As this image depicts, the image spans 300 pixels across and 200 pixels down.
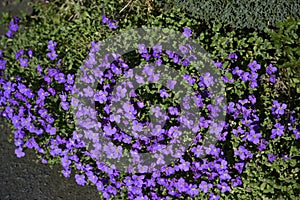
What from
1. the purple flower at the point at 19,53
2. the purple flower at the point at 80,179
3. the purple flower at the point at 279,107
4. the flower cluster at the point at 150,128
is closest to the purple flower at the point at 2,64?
the purple flower at the point at 19,53

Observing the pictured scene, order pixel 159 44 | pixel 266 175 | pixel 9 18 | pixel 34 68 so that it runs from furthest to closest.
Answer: pixel 9 18
pixel 34 68
pixel 159 44
pixel 266 175

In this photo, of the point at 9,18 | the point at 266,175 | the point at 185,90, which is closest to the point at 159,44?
the point at 185,90

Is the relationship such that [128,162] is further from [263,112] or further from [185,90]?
[263,112]

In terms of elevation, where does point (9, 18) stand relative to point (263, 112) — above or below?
above

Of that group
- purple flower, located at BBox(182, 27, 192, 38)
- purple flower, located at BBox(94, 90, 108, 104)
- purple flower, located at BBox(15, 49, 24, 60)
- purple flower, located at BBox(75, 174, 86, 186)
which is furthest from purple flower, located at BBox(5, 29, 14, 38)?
purple flower, located at BBox(182, 27, 192, 38)

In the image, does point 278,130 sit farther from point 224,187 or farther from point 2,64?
point 2,64

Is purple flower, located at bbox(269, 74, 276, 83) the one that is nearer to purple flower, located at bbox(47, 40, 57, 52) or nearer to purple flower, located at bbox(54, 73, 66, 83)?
purple flower, located at bbox(54, 73, 66, 83)

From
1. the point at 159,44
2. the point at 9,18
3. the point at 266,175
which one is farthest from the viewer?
the point at 9,18

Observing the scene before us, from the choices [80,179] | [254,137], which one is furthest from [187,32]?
[80,179]

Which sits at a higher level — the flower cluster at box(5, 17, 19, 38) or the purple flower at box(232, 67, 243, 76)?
the flower cluster at box(5, 17, 19, 38)
